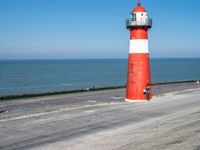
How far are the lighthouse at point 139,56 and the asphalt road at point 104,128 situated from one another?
2.32 meters

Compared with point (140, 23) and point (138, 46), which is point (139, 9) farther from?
point (138, 46)

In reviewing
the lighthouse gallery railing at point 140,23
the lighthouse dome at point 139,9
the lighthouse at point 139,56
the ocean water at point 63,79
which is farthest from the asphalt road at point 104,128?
the ocean water at point 63,79

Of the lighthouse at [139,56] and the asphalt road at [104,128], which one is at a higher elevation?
the lighthouse at [139,56]

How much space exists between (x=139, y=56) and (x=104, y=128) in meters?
8.98

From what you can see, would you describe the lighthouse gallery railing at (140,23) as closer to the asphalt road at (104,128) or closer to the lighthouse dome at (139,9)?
the lighthouse dome at (139,9)

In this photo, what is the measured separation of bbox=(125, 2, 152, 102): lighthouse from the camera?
72.7ft

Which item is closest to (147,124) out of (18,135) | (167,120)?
(167,120)

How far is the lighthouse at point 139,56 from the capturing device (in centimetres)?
2216

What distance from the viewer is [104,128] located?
47.6ft

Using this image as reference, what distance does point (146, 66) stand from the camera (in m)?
22.8

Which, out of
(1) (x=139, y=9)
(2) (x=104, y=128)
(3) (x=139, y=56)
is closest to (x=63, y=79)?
(3) (x=139, y=56)

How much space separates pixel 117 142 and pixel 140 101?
11.1 metres

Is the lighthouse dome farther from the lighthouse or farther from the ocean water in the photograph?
the ocean water

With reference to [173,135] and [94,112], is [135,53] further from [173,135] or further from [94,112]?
[173,135]
